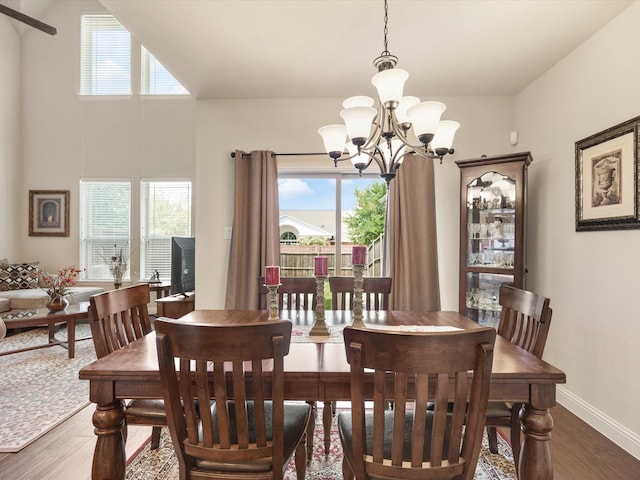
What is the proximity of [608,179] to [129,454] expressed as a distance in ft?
10.9

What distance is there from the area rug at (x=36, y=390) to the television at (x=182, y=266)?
1074 millimetres

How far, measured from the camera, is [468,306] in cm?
304

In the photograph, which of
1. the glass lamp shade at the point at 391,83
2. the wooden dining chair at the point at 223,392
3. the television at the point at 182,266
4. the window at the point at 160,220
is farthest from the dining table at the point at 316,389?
the window at the point at 160,220

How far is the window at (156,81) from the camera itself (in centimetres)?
538

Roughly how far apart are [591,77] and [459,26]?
39.6 inches

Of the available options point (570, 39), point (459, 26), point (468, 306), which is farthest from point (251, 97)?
point (468, 306)

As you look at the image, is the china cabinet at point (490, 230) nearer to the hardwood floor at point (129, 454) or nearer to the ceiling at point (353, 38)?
the ceiling at point (353, 38)

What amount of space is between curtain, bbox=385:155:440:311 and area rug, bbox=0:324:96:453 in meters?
2.76

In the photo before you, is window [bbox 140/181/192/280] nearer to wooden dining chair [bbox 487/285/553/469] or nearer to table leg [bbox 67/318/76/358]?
table leg [bbox 67/318/76/358]

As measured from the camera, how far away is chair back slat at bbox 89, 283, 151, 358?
1489 mm

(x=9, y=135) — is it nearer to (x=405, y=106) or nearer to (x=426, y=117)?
(x=405, y=106)

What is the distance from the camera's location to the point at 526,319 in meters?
1.66

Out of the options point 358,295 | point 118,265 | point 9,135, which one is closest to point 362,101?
point 358,295

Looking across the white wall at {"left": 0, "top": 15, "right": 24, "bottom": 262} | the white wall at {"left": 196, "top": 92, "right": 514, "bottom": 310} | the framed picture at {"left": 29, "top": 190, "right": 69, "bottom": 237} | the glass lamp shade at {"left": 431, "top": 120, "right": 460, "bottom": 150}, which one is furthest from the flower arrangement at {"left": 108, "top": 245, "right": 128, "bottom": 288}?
the glass lamp shade at {"left": 431, "top": 120, "right": 460, "bottom": 150}
